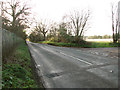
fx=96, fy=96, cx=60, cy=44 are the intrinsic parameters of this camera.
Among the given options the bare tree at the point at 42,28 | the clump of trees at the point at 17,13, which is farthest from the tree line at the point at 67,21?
the bare tree at the point at 42,28

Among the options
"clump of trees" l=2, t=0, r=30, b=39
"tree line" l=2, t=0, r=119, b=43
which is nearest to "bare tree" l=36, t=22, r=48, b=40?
"tree line" l=2, t=0, r=119, b=43

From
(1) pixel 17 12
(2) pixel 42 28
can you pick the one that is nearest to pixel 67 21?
(1) pixel 17 12

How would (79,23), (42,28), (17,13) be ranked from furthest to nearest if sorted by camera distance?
(42,28)
(79,23)
(17,13)

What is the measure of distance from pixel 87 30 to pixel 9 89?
2220 cm

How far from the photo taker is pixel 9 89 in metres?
3.18

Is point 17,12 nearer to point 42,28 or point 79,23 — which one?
point 79,23

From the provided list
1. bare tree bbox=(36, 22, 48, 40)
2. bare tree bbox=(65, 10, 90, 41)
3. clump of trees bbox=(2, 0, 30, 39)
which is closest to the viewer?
clump of trees bbox=(2, 0, 30, 39)

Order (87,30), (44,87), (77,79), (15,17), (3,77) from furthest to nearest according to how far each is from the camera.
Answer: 1. (87,30)
2. (15,17)
3. (77,79)
4. (44,87)
5. (3,77)

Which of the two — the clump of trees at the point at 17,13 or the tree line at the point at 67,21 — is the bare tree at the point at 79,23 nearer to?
the tree line at the point at 67,21

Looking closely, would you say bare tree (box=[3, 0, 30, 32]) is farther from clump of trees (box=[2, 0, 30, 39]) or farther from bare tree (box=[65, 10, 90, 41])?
bare tree (box=[65, 10, 90, 41])

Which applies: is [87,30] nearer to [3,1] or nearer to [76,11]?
[76,11]

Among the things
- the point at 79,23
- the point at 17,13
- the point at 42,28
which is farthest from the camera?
the point at 42,28

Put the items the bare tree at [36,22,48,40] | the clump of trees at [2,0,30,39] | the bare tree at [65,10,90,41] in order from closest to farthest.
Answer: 1. the clump of trees at [2,0,30,39]
2. the bare tree at [65,10,90,41]
3. the bare tree at [36,22,48,40]

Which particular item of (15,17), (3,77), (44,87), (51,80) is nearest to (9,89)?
(3,77)
